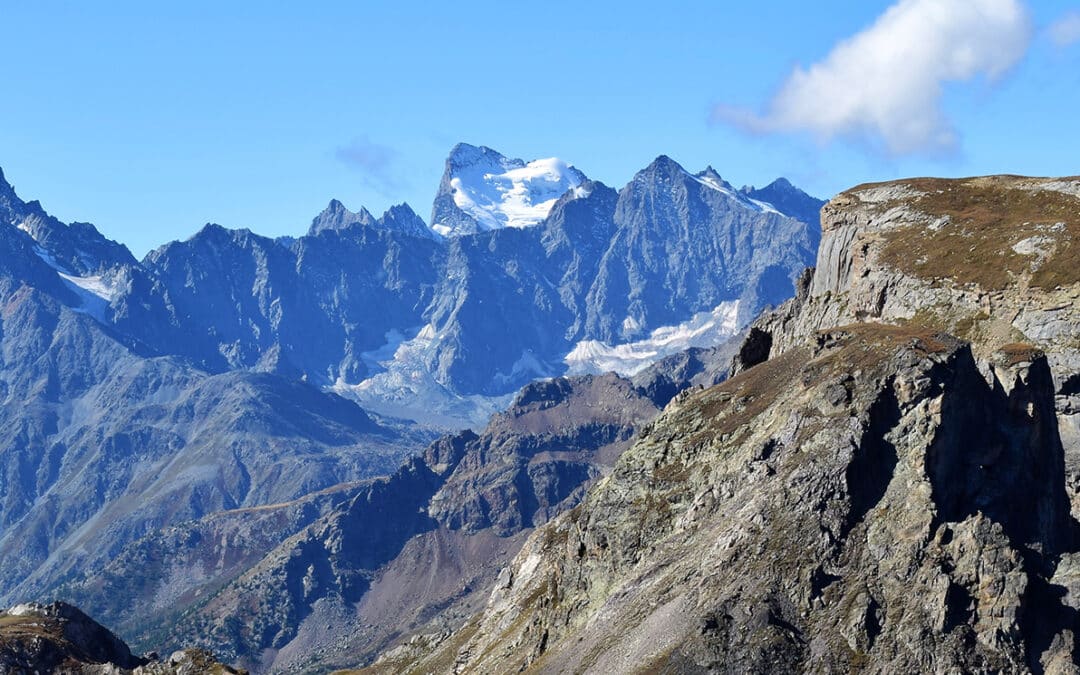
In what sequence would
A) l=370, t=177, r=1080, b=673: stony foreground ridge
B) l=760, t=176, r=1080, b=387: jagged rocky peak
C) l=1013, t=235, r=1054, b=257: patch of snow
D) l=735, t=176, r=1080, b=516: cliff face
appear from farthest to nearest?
l=1013, t=235, r=1054, b=257: patch of snow, l=760, t=176, r=1080, b=387: jagged rocky peak, l=735, t=176, r=1080, b=516: cliff face, l=370, t=177, r=1080, b=673: stony foreground ridge

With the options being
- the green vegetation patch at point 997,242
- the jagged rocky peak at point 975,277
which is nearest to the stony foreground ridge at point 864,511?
the jagged rocky peak at point 975,277

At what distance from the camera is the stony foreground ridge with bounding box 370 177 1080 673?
12331 centimetres

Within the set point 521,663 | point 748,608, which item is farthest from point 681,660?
point 521,663

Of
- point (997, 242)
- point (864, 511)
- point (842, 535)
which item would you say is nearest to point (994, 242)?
point (997, 242)

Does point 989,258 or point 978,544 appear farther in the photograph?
point 989,258

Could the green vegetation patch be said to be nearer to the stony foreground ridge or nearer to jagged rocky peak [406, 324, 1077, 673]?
the stony foreground ridge

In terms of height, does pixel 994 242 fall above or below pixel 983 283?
above

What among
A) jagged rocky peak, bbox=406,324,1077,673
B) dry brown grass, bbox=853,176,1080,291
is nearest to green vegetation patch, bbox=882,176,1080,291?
dry brown grass, bbox=853,176,1080,291

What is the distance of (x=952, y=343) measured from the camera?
465ft

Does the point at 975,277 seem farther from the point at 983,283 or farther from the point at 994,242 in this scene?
the point at 994,242

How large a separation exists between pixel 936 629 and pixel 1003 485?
2400 cm

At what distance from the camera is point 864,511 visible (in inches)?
5133

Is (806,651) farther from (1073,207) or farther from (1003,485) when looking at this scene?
(1073,207)

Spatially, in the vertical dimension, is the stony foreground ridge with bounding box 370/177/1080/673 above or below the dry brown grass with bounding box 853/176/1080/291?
below
